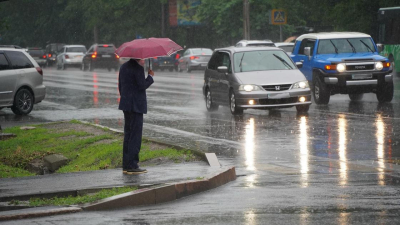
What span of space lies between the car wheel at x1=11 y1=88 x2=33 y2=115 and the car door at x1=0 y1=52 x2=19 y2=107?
0.23 meters

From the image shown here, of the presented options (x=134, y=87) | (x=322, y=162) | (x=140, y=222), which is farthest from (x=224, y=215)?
(x=322, y=162)

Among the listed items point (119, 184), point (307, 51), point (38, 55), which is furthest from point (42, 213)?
point (38, 55)

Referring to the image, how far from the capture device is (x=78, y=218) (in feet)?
26.4

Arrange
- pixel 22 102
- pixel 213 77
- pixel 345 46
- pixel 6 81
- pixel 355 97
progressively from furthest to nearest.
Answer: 1. pixel 355 97
2. pixel 345 46
3. pixel 22 102
4. pixel 213 77
5. pixel 6 81

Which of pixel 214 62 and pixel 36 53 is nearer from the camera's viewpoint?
pixel 214 62

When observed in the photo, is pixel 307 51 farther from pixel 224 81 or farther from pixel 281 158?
pixel 281 158

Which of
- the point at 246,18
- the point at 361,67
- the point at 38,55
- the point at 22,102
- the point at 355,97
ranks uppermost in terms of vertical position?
the point at 246,18

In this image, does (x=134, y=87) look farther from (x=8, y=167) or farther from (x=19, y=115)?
(x=19, y=115)

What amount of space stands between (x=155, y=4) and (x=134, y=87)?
5741 cm

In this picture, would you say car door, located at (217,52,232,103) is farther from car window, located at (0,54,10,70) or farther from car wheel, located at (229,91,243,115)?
car window, located at (0,54,10,70)

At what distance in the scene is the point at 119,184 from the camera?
9758 mm

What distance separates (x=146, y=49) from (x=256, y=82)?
9005mm

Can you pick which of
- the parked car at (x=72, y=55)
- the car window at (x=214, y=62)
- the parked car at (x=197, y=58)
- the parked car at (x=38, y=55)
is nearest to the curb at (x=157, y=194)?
the car window at (x=214, y=62)

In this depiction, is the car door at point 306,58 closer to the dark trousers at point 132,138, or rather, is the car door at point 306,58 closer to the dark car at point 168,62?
the dark trousers at point 132,138
